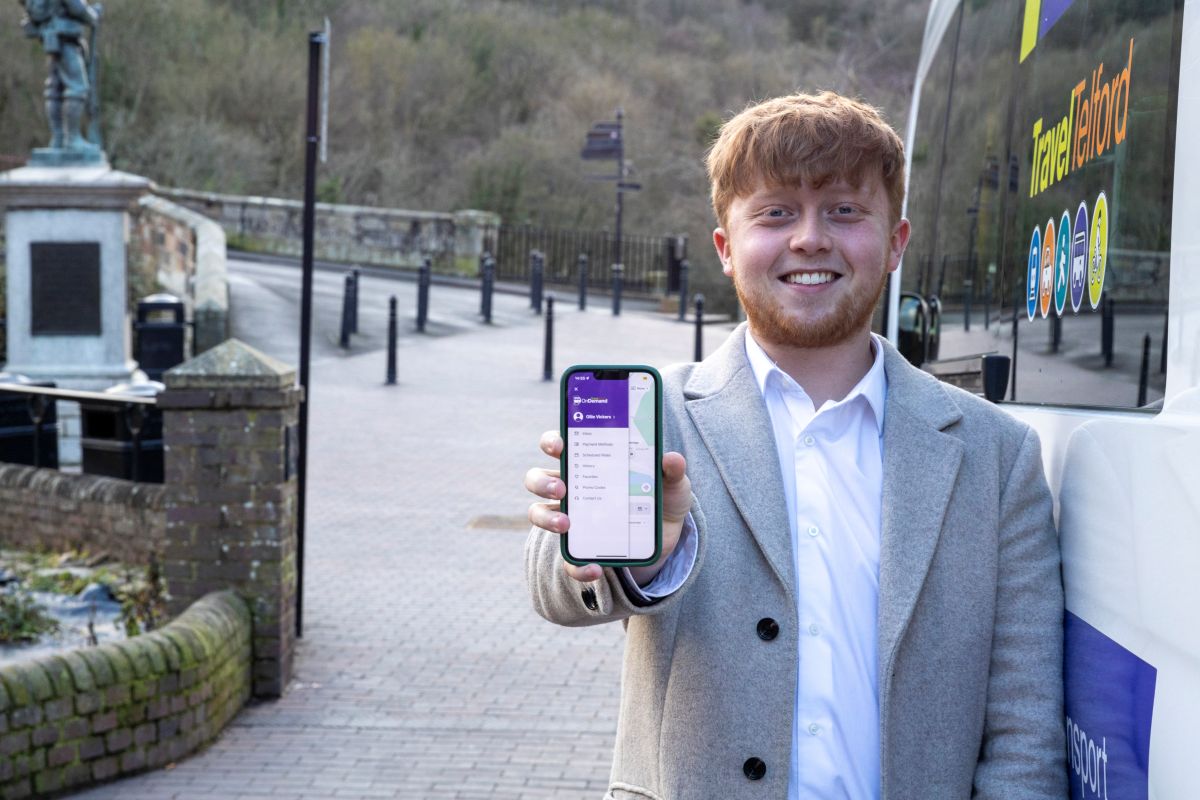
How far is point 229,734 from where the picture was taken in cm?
583

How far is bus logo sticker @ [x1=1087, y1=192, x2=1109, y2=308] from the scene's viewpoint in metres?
2.09

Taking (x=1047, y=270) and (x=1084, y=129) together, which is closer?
(x=1084, y=129)

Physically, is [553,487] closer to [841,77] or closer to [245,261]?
[245,261]

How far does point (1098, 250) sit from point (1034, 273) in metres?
0.47

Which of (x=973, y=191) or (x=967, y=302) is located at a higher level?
(x=973, y=191)

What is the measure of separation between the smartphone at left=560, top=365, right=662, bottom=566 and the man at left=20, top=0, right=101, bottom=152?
13.0 metres

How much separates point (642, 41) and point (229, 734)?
4856cm

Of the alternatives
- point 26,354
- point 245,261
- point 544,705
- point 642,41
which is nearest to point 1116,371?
point 544,705

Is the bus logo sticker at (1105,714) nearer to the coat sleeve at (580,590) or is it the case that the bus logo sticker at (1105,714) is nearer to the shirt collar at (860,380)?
the shirt collar at (860,380)

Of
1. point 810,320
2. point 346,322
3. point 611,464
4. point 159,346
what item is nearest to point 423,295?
point 346,322

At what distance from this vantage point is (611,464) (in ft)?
6.82

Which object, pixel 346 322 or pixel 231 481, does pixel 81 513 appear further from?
pixel 346 322

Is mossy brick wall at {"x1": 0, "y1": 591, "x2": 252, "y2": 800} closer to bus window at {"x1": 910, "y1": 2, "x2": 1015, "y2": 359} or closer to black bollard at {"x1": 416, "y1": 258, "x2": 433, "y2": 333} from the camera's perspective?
bus window at {"x1": 910, "y1": 2, "x2": 1015, "y2": 359}

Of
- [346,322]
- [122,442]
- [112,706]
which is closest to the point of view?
[112,706]
